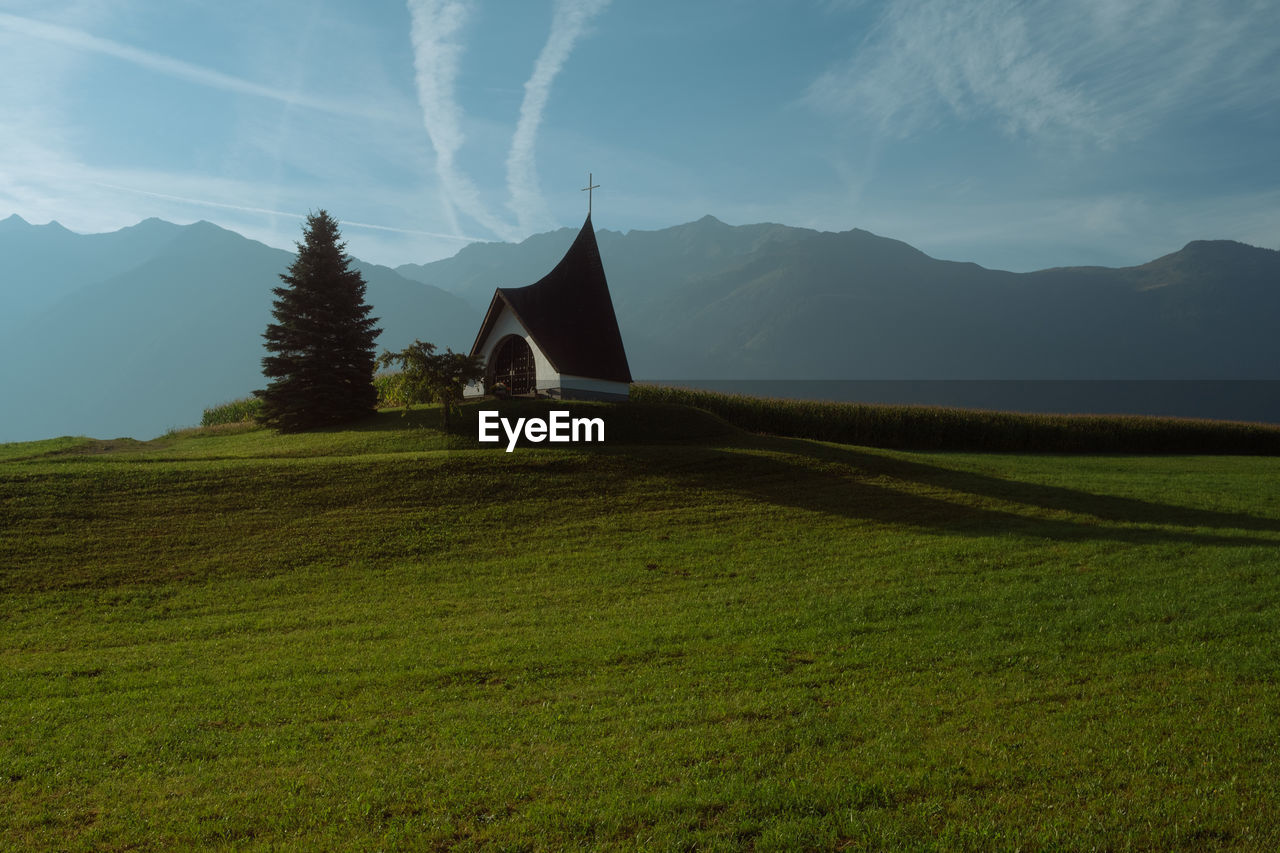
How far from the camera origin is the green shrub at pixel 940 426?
33250 millimetres

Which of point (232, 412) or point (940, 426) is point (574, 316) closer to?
point (232, 412)

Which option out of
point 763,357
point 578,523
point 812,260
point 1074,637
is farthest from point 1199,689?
point 812,260

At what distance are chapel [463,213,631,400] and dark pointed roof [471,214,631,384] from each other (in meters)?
0.04

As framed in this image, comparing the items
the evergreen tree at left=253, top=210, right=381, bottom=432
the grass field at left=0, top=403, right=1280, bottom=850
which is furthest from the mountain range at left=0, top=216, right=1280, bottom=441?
the grass field at left=0, top=403, right=1280, bottom=850

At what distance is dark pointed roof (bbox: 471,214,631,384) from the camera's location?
2780 cm

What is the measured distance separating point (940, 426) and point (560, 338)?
17.8 metres

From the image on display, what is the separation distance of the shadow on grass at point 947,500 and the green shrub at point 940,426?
431 inches

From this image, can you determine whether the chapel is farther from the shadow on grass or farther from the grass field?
the grass field

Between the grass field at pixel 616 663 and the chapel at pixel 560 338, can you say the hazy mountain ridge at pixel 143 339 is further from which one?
the grass field at pixel 616 663

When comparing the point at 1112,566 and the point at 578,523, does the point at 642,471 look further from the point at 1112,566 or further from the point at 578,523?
the point at 1112,566

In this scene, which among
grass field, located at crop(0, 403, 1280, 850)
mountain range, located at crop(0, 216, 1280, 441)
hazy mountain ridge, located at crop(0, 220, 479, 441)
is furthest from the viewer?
hazy mountain ridge, located at crop(0, 220, 479, 441)

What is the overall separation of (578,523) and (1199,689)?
1046cm

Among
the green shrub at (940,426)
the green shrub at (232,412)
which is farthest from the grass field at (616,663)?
the green shrub at (232,412)

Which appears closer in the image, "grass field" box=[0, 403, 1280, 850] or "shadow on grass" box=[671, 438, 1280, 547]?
"grass field" box=[0, 403, 1280, 850]
